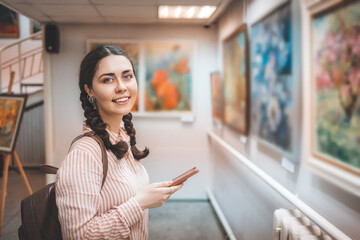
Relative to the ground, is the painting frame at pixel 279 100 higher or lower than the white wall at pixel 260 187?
higher

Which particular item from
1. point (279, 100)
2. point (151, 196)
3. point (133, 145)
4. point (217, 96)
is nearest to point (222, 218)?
point (217, 96)

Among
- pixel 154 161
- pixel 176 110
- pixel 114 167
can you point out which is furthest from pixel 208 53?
pixel 114 167

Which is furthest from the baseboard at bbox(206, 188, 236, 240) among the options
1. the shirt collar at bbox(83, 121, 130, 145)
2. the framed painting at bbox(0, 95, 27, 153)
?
the framed painting at bbox(0, 95, 27, 153)

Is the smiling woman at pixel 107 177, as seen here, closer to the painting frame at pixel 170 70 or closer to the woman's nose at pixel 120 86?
the woman's nose at pixel 120 86

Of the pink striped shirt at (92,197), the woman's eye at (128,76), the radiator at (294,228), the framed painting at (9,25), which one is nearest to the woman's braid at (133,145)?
the pink striped shirt at (92,197)

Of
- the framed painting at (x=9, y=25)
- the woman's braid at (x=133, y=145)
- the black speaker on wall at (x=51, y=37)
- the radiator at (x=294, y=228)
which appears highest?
the framed painting at (x=9, y=25)

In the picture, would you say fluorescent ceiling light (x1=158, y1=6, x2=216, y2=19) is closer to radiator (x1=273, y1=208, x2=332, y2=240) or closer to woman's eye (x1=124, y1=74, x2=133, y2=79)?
woman's eye (x1=124, y1=74, x2=133, y2=79)

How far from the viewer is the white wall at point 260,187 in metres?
1.39

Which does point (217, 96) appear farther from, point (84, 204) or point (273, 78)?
point (84, 204)

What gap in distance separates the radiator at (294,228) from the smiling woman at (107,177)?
0.65 metres

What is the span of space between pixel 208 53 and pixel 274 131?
2.83m

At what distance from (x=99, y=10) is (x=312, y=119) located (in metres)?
3.10

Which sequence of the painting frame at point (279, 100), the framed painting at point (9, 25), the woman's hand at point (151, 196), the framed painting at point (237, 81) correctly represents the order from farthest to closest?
the framed painting at point (9, 25)
the framed painting at point (237, 81)
the painting frame at point (279, 100)
the woman's hand at point (151, 196)

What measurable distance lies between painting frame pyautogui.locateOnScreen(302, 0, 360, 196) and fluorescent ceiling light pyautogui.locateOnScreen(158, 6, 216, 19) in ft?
7.52
